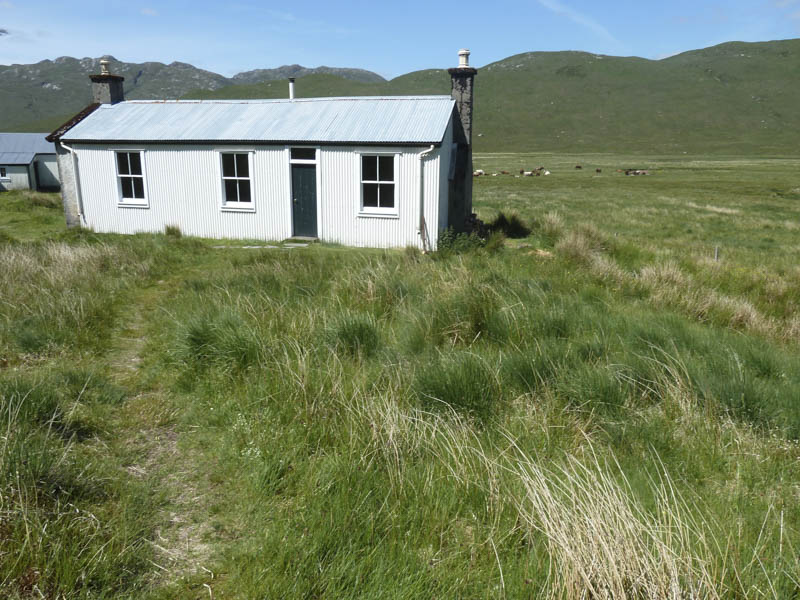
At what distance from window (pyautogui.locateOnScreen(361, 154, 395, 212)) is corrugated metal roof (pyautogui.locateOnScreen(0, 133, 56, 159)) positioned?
2779 cm

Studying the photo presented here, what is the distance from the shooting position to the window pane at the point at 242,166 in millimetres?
15593

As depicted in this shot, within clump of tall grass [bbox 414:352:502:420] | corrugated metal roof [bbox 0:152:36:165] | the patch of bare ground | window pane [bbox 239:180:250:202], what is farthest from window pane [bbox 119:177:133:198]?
corrugated metal roof [bbox 0:152:36:165]

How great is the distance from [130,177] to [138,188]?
1.19ft

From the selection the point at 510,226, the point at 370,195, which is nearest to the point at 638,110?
the point at 510,226

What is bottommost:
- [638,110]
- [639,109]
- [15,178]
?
[15,178]

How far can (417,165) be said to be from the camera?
1388 centimetres

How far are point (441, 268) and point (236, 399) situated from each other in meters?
5.51

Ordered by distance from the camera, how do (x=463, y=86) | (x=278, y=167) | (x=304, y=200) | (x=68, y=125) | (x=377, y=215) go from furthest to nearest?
(x=68, y=125)
(x=463, y=86)
(x=304, y=200)
(x=278, y=167)
(x=377, y=215)

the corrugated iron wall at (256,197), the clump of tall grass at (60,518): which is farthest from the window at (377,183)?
the clump of tall grass at (60,518)

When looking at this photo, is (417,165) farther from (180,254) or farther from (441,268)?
(180,254)

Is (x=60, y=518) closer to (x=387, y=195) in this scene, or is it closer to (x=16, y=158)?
(x=387, y=195)

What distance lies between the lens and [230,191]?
1602 centimetres

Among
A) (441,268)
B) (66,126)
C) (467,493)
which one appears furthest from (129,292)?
(66,126)

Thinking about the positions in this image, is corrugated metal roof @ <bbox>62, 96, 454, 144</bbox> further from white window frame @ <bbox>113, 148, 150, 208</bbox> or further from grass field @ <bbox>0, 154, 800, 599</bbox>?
grass field @ <bbox>0, 154, 800, 599</bbox>
